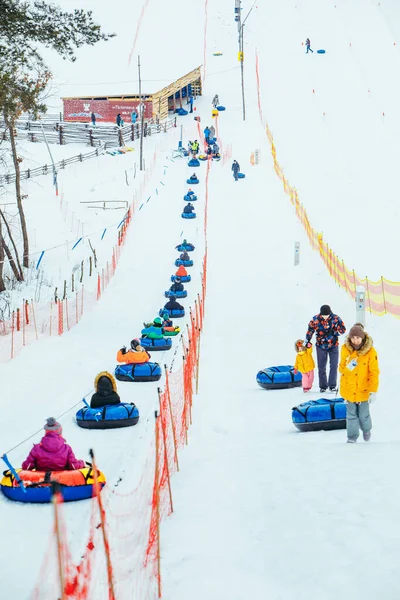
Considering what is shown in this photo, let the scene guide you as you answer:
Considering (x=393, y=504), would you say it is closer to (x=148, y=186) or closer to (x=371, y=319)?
(x=371, y=319)

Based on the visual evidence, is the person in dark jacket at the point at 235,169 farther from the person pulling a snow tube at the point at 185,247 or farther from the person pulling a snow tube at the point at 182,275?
the person pulling a snow tube at the point at 182,275

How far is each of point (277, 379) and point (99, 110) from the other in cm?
4699

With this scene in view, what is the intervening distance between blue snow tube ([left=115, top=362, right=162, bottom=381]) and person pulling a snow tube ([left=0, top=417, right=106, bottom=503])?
689 cm

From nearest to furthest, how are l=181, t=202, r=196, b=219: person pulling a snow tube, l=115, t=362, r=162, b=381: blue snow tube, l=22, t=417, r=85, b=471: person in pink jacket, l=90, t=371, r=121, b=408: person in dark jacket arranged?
l=22, t=417, r=85, b=471: person in pink jacket
l=90, t=371, r=121, b=408: person in dark jacket
l=115, t=362, r=162, b=381: blue snow tube
l=181, t=202, r=196, b=219: person pulling a snow tube

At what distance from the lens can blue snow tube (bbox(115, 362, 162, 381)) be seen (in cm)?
1741

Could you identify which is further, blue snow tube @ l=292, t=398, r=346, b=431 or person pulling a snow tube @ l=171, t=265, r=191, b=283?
person pulling a snow tube @ l=171, t=265, r=191, b=283

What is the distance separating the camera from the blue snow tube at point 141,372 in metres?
17.4

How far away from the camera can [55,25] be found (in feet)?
63.2

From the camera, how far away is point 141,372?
57.3ft

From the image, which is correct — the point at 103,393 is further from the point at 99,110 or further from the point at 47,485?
the point at 99,110

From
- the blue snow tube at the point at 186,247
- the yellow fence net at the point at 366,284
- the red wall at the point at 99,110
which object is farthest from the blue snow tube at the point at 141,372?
the red wall at the point at 99,110

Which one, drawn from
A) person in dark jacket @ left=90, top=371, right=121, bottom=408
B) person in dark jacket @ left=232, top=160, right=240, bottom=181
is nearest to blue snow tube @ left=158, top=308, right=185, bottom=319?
person in dark jacket @ left=90, top=371, right=121, bottom=408

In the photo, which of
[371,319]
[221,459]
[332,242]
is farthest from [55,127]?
[221,459]

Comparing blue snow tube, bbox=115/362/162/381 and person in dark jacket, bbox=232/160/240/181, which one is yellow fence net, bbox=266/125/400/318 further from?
person in dark jacket, bbox=232/160/240/181
